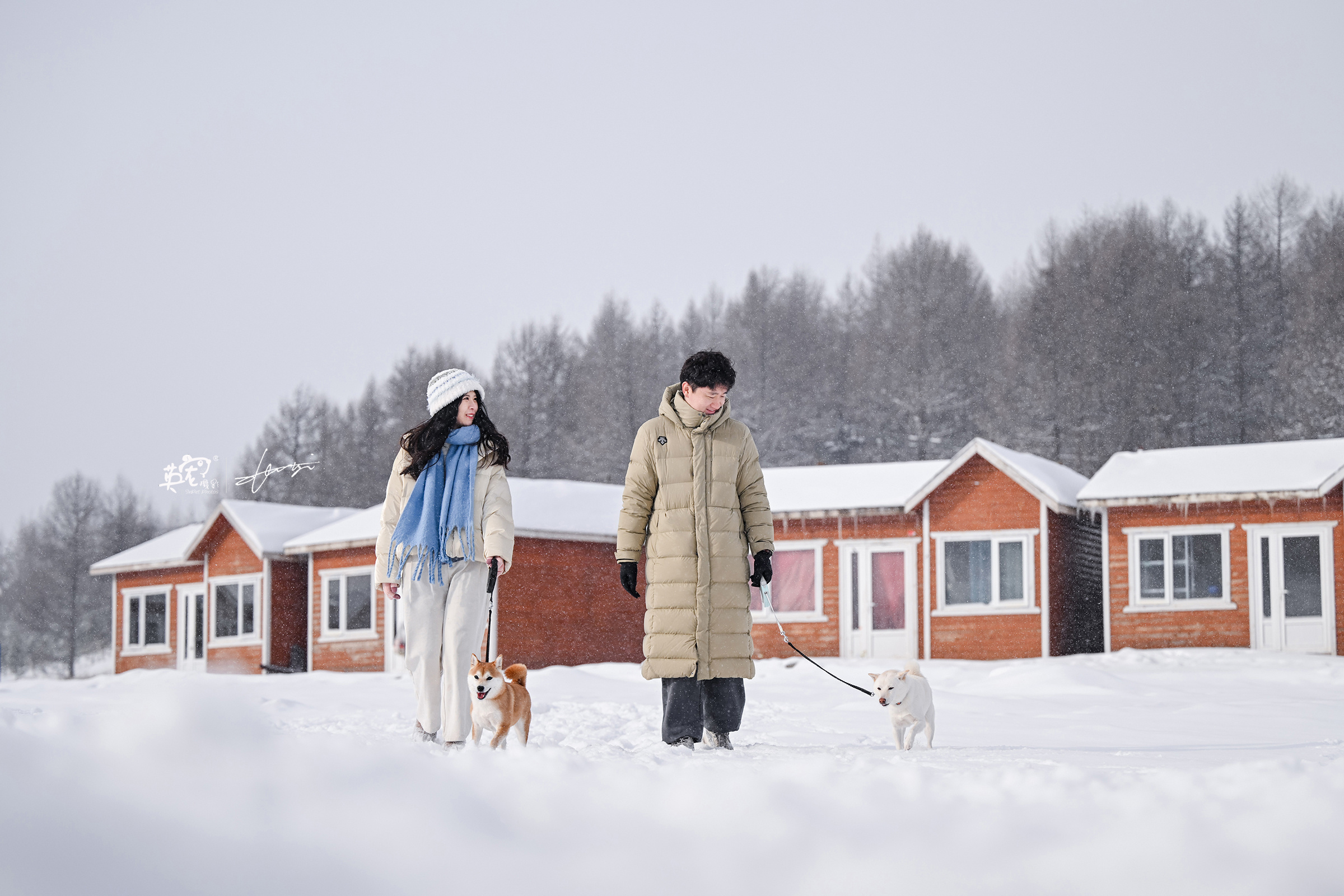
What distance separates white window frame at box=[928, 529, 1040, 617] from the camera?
69.0ft

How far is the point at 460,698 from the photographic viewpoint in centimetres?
583

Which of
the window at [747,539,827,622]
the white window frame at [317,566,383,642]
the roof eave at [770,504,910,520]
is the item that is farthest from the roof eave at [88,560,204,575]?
the roof eave at [770,504,910,520]

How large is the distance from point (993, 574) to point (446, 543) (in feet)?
54.4

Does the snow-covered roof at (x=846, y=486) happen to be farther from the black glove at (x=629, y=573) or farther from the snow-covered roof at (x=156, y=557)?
the black glove at (x=629, y=573)

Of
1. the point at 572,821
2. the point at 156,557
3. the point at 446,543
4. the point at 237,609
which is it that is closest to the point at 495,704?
the point at 446,543

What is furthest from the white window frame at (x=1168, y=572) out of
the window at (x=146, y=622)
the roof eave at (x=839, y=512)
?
the window at (x=146, y=622)

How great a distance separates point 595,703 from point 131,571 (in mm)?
21577

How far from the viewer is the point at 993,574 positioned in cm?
2136

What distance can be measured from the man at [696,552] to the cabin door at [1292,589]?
611 inches

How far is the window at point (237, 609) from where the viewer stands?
2611cm

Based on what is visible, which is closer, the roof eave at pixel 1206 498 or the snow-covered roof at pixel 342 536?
the roof eave at pixel 1206 498

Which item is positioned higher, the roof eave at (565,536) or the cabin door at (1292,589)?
the roof eave at (565,536)

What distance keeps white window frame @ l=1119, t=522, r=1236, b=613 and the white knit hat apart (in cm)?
1627

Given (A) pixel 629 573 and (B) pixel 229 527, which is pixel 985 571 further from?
(A) pixel 629 573
